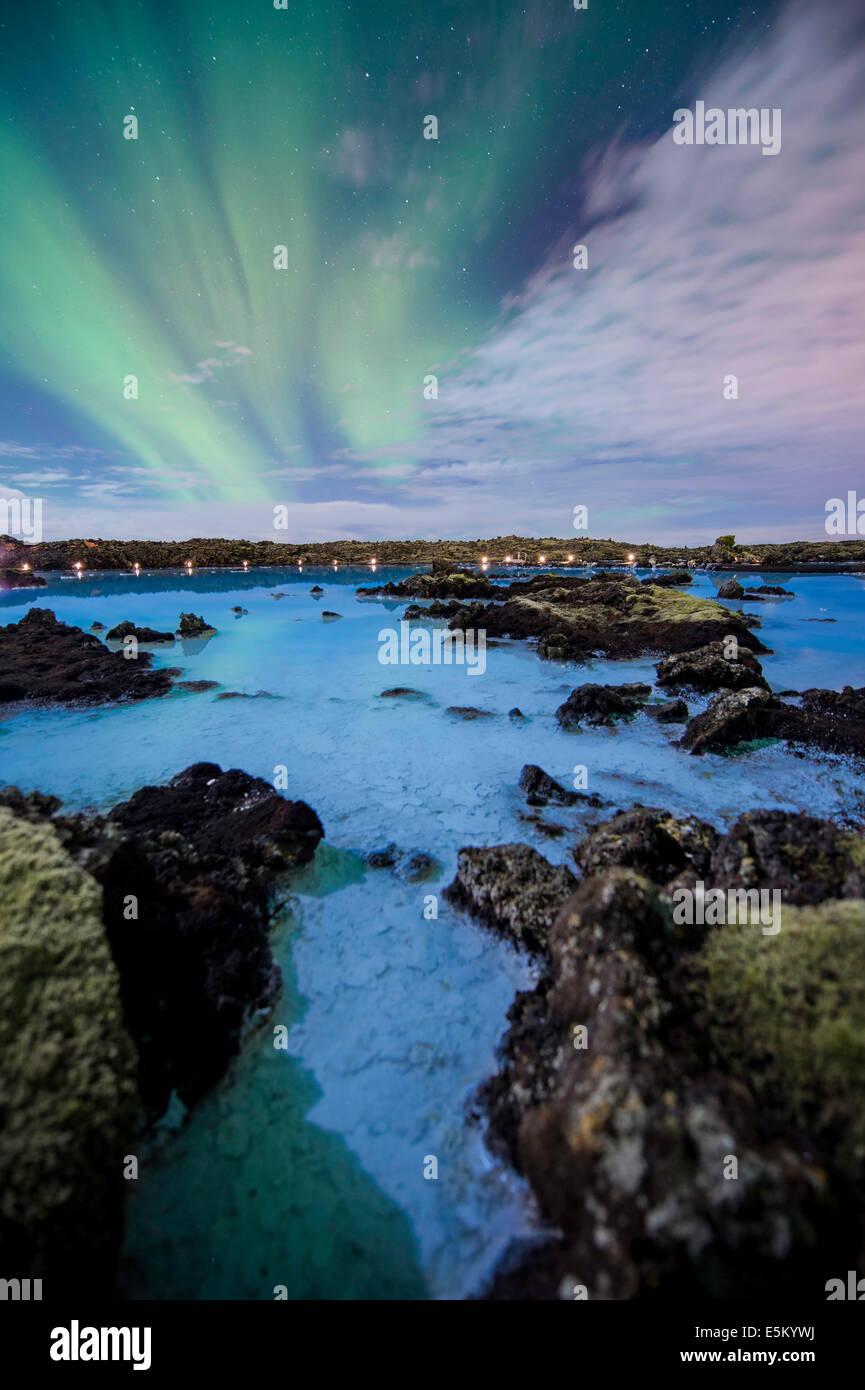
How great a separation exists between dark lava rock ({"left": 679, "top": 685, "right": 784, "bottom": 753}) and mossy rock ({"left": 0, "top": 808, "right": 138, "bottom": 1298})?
12.6 meters

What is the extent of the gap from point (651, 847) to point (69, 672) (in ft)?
72.9

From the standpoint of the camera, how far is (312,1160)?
401cm

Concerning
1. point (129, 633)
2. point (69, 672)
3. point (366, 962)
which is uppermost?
point (129, 633)

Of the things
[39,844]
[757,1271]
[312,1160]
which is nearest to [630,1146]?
[757,1271]

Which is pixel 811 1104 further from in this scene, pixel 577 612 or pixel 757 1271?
pixel 577 612

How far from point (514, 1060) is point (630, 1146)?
1752 mm

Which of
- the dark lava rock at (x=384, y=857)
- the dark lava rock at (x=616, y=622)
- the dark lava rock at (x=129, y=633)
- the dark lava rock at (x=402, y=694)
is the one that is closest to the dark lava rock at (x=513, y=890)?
the dark lava rock at (x=384, y=857)

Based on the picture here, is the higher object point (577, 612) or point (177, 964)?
point (577, 612)

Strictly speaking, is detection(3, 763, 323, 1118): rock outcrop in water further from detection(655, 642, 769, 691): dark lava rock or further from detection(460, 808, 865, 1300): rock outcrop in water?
detection(655, 642, 769, 691): dark lava rock

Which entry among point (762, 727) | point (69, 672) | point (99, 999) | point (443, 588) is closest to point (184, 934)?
point (99, 999)

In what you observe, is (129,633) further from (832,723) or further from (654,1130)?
(654,1130)

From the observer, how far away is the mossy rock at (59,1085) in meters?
A: 2.78

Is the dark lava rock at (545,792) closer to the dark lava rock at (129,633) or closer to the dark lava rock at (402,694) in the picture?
the dark lava rock at (402,694)

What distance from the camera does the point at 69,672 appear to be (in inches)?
789
